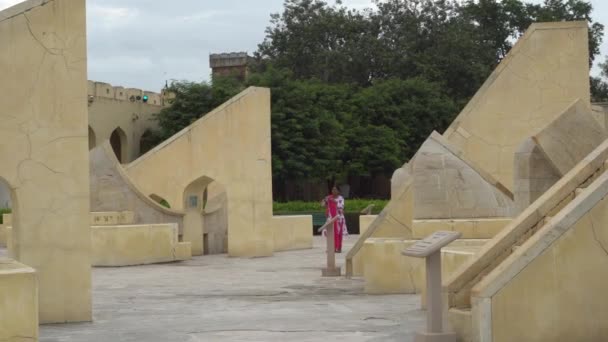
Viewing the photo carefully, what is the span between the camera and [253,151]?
2006cm

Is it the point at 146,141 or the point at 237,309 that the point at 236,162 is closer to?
the point at 237,309

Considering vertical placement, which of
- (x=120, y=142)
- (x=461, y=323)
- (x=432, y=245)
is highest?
(x=120, y=142)

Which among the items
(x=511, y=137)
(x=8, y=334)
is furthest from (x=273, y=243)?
(x=8, y=334)

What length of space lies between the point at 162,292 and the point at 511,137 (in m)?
7.72

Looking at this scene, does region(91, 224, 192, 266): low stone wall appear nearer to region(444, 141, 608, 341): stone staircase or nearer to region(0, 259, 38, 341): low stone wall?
region(0, 259, 38, 341): low stone wall

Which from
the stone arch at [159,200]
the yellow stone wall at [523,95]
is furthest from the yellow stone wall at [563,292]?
the stone arch at [159,200]

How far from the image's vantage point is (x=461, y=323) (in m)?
7.60

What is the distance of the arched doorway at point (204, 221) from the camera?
20594mm

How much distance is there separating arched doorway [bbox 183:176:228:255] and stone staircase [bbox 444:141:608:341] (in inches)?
504

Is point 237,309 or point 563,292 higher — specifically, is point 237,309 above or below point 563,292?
below

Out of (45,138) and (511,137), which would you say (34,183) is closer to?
(45,138)

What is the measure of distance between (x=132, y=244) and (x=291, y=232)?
5.56 m

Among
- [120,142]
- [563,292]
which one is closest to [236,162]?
[563,292]

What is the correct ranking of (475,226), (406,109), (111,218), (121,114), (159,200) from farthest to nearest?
(406,109)
(121,114)
(159,200)
(111,218)
(475,226)
